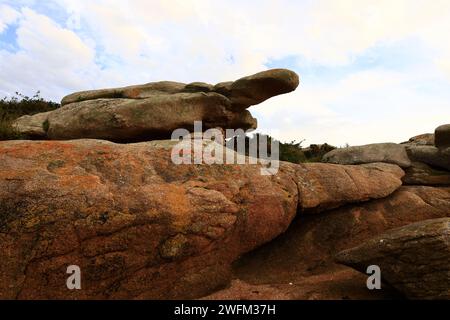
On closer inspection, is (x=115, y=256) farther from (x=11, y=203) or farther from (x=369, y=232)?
(x=369, y=232)

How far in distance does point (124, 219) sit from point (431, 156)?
1172 cm

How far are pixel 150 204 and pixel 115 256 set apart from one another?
1122mm

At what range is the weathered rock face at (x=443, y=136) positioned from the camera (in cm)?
1266

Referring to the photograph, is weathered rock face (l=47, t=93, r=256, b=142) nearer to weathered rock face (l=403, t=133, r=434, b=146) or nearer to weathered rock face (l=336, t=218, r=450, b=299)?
weathered rock face (l=336, t=218, r=450, b=299)

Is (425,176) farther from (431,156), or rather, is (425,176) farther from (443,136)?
(443,136)

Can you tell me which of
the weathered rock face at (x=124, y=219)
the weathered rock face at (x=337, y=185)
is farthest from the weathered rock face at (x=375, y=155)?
the weathered rock face at (x=124, y=219)

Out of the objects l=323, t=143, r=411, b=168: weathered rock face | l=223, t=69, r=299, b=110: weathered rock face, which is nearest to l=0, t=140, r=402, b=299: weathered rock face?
l=223, t=69, r=299, b=110: weathered rock face

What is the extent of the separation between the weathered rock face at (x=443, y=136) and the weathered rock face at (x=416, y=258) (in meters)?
7.29

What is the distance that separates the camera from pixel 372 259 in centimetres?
684

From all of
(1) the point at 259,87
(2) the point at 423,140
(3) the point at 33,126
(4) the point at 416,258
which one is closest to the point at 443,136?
(2) the point at 423,140

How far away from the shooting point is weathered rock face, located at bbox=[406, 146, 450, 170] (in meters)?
12.8

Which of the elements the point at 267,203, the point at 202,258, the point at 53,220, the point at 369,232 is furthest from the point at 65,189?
the point at 369,232

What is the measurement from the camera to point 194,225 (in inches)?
282
